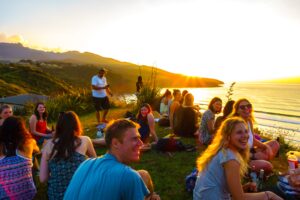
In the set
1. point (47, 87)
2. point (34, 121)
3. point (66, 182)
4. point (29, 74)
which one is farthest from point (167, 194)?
point (29, 74)

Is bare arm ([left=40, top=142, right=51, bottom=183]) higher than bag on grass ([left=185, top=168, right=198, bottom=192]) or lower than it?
higher

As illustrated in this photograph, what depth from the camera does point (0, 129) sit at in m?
3.84

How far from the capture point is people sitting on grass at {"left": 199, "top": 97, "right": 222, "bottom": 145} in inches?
255

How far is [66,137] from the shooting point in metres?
3.37

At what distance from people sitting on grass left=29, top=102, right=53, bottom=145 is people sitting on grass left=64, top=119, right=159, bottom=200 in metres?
5.28

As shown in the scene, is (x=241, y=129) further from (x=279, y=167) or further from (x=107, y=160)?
(x=279, y=167)

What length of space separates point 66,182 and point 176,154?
346 centimetres

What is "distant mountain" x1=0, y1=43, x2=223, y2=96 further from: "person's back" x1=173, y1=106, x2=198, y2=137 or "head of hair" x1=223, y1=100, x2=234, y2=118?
"head of hair" x1=223, y1=100, x2=234, y2=118

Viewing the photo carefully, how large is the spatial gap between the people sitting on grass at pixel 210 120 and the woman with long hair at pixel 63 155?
11.7 feet

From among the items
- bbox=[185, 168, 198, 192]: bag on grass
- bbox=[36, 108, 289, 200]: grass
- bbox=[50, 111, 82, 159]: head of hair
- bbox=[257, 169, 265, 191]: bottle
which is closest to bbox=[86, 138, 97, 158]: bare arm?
bbox=[50, 111, 82, 159]: head of hair

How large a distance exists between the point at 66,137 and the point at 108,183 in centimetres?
174

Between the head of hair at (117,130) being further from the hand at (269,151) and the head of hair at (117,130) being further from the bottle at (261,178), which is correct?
the hand at (269,151)

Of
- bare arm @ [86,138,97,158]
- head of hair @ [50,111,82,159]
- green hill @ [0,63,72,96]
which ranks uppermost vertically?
head of hair @ [50,111,82,159]

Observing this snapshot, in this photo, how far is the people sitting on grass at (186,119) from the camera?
25.7 feet
